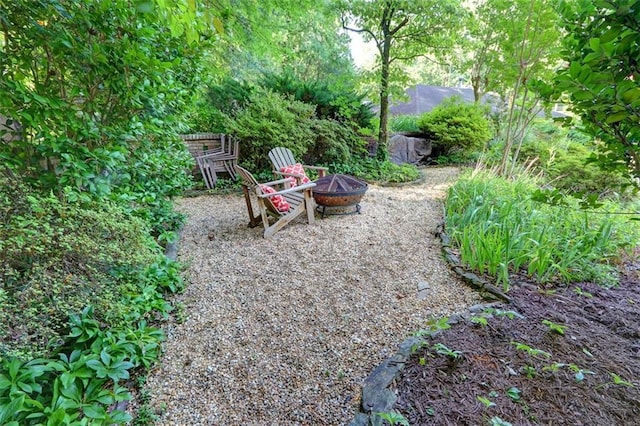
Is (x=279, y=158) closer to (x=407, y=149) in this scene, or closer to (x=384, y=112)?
(x=384, y=112)

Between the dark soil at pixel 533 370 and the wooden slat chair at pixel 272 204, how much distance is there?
1.96 m

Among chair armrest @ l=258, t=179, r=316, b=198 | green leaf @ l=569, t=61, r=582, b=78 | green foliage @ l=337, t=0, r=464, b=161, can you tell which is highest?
green foliage @ l=337, t=0, r=464, b=161

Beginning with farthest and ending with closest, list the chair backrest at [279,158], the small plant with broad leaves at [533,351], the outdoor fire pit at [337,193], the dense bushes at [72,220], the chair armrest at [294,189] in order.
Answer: the chair backrest at [279,158], the outdoor fire pit at [337,193], the chair armrest at [294,189], the small plant with broad leaves at [533,351], the dense bushes at [72,220]

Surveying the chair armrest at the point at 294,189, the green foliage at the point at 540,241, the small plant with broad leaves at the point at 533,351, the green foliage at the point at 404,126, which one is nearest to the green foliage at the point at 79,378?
the chair armrest at the point at 294,189

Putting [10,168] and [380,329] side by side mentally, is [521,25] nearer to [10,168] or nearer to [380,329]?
[380,329]

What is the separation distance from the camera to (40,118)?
4.26 feet

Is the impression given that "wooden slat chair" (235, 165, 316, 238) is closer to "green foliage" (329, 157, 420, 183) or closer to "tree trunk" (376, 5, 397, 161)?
"green foliage" (329, 157, 420, 183)

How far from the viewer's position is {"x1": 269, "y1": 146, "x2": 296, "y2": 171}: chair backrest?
3.87m

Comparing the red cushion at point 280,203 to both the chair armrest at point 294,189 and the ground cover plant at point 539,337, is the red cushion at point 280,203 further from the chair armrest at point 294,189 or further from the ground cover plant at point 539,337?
the ground cover plant at point 539,337

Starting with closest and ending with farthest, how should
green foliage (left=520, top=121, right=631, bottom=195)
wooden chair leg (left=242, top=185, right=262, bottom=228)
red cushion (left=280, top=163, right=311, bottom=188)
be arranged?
wooden chair leg (left=242, top=185, right=262, bottom=228)
red cushion (left=280, top=163, right=311, bottom=188)
green foliage (left=520, top=121, right=631, bottom=195)

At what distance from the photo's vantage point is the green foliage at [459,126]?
6852 mm

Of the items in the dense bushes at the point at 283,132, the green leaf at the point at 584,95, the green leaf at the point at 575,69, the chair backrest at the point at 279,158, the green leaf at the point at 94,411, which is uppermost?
the dense bushes at the point at 283,132

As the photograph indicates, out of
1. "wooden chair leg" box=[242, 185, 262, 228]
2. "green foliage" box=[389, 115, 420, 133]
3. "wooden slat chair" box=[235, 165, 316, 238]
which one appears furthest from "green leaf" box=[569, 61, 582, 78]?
"green foliage" box=[389, 115, 420, 133]

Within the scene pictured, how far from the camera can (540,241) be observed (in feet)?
7.61
